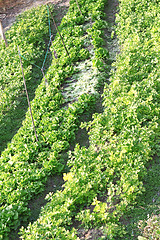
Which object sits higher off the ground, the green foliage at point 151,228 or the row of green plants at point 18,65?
the row of green plants at point 18,65

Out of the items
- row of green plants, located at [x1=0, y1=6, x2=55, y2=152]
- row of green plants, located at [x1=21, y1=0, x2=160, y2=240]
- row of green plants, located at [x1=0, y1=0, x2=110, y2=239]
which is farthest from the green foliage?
row of green plants, located at [x1=0, y1=6, x2=55, y2=152]

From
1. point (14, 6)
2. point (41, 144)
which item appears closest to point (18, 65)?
point (41, 144)

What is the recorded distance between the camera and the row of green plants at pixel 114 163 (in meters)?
5.09

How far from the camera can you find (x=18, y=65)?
10.4 m

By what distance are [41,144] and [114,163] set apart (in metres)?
2.13

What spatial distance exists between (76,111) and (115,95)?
1097 mm

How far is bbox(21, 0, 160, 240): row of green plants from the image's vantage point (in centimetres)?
509

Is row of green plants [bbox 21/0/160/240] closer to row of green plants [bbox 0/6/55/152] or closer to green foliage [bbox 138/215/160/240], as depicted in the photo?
green foliage [bbox 138/215/160/240]

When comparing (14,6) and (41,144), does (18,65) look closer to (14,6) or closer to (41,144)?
(41,144)

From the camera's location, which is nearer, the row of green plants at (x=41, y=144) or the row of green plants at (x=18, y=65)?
the row of green plants at (x=41, y=144)

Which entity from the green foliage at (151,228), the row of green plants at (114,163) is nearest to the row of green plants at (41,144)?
the row of green plants at (114,163)

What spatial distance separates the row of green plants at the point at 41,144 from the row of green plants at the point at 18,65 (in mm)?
678

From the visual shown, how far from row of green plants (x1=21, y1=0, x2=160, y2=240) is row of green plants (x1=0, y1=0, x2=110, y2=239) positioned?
20.8 inches

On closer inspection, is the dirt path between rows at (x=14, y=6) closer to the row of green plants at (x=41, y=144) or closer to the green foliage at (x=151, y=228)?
the row of green plants at (x=41, y=144)
